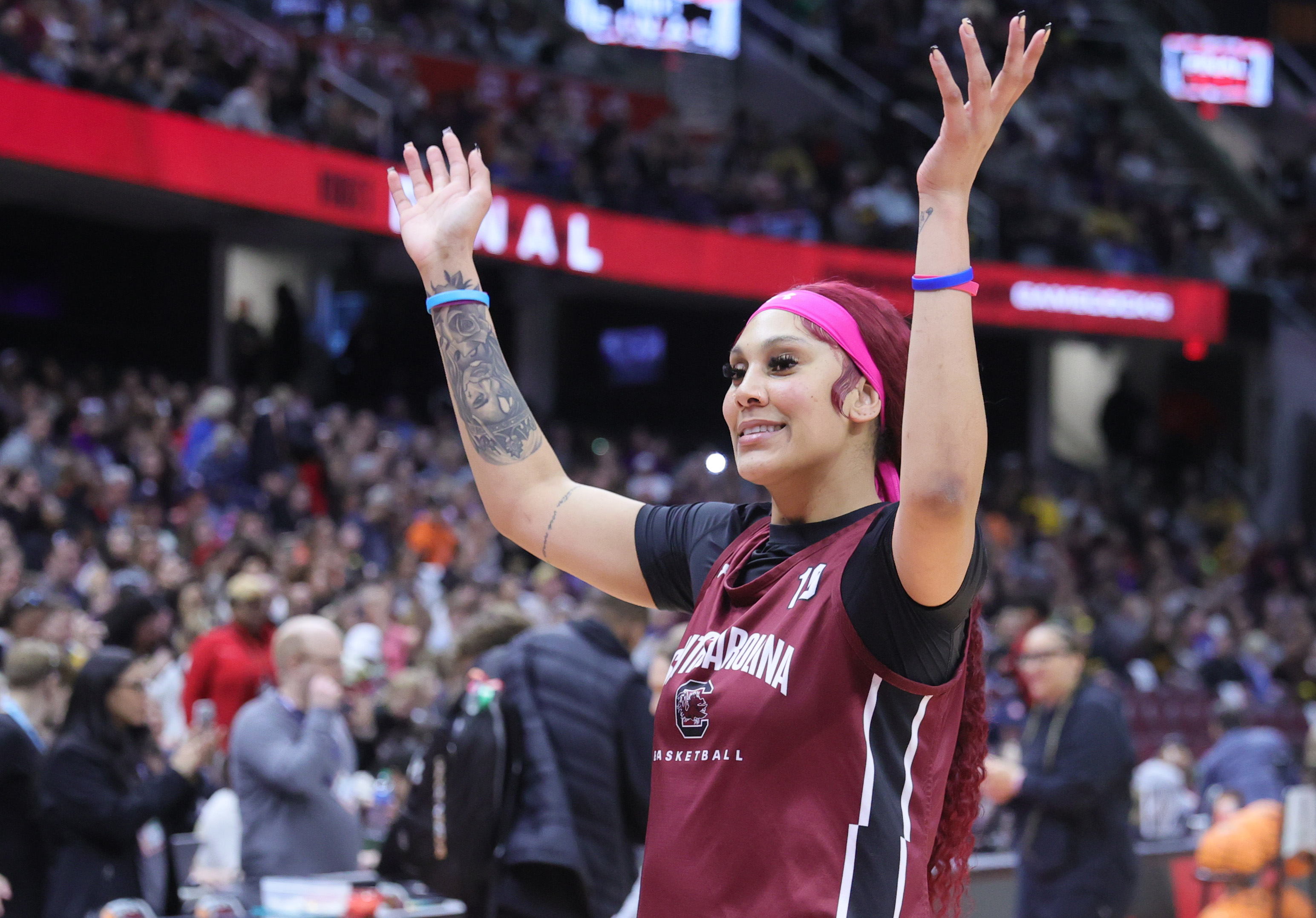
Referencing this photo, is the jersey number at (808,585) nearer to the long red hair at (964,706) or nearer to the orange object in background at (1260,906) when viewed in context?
the long red hair at (964,706)

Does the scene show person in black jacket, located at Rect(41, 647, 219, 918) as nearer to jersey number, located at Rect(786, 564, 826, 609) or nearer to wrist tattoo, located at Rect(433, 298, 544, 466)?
wrist tattoo, located at Rect(433, 298, 544, 466)

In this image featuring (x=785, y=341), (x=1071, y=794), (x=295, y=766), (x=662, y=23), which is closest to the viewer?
(x=785, y=341)

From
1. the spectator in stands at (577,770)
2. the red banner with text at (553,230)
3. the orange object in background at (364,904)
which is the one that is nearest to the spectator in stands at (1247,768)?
the red banner with text at (553,230)

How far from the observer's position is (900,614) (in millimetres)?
1639

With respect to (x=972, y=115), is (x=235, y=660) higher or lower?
lower

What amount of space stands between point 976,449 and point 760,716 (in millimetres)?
377

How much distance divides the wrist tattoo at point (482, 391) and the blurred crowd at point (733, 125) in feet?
31.9

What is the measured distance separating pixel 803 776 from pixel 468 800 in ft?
9.28

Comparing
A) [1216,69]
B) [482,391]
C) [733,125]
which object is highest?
[1216,69]

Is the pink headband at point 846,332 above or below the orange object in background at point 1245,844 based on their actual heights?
above

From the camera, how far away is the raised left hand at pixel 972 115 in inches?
62.7

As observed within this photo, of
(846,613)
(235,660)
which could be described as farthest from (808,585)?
(235,660)

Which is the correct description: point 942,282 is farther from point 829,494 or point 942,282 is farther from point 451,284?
point 451,284

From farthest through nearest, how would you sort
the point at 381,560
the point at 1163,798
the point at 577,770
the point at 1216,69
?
the point at 1216,69, the point at 381,560, the point at 1163,798, the point at 577,770
